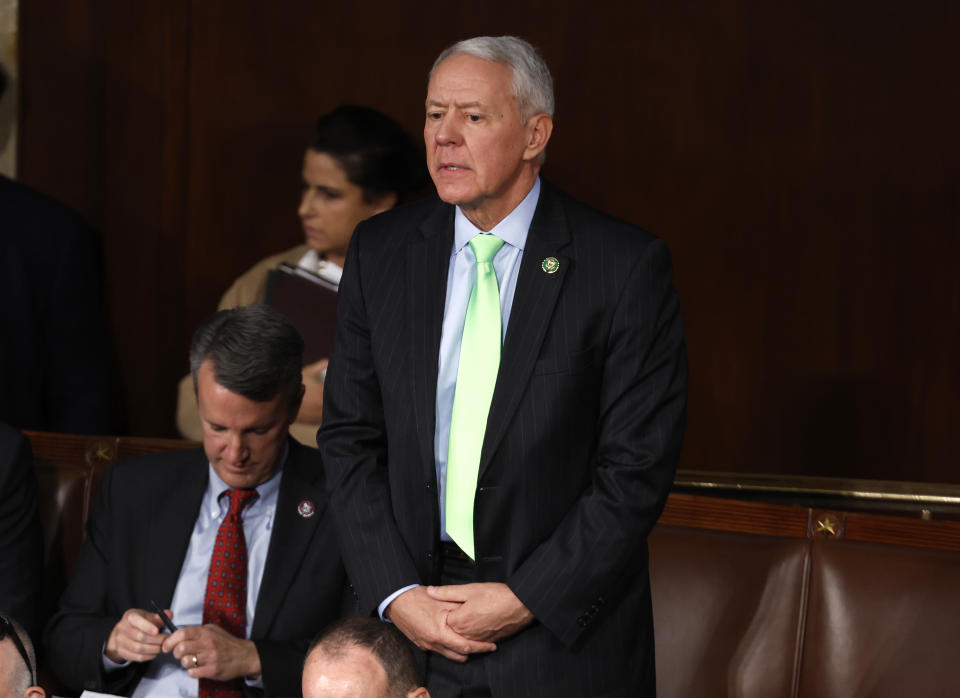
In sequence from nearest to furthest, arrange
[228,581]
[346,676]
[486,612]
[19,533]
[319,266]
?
[346,676], [486,612], [228,581], [19,533], [319,266]

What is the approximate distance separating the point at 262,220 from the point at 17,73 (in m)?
0.90

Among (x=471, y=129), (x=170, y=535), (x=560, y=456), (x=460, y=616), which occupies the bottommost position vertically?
(x=170, y=535)

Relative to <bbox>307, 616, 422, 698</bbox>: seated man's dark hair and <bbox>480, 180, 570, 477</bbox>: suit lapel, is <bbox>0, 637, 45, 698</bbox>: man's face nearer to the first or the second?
<bbox>307, 616, 422, 698</bbox>: seated man's dark hair

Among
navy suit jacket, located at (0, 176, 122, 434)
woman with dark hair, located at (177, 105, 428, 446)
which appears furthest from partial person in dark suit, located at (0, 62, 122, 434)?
woman with dark hair, located at (177, 105, 428, 446)

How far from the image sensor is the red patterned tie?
246cm

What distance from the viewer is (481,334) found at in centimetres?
204

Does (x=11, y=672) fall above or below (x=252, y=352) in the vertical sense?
below

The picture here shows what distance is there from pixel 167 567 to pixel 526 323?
0.94 m

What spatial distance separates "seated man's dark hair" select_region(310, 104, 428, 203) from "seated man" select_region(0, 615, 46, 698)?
176 cm

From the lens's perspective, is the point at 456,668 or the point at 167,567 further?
the point at 167,567

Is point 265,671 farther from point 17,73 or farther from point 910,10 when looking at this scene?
point 17,73

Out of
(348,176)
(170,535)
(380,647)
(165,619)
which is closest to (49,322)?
(348,176)

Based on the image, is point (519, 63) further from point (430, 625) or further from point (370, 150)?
point (370, 150)

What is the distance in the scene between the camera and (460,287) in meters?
2.09
